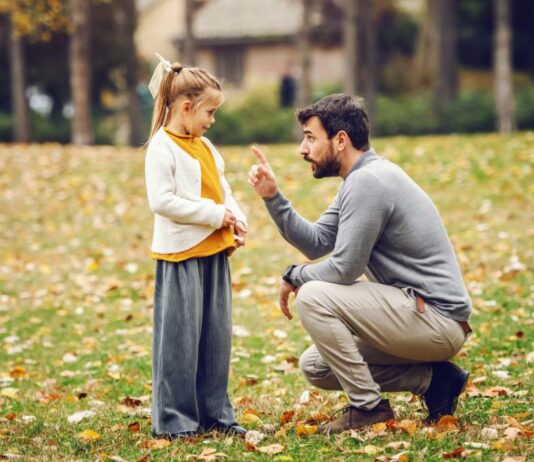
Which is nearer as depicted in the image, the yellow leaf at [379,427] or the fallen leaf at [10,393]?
the yellow leaf at [379,427]

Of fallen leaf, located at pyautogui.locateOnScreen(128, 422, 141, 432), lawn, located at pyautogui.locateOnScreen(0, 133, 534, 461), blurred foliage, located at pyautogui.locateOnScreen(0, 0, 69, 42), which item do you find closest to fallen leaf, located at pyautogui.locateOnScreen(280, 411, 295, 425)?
lawn, located at pyautogui.locateOnScreen(0, 133, 534, 461)

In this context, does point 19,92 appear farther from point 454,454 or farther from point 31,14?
point 454,454

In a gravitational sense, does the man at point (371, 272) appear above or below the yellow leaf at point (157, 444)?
above

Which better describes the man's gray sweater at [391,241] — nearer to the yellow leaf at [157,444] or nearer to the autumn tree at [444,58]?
the yellow leaf at [157,444]

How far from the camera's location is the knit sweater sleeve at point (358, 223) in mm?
4348

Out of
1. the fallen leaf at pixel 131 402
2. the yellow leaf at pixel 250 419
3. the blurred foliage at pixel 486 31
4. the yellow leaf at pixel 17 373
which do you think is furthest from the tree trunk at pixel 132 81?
the yellow leaf at pixel 250 419

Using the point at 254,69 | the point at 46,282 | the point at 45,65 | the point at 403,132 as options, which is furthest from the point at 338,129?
Answer: the point at 254,69

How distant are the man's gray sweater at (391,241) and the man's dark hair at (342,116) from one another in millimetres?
115

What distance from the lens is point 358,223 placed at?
4352mm

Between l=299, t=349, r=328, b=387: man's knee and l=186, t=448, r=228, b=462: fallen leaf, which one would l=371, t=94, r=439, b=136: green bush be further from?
l=186, t=448, r=228, b=462: fallen leaf

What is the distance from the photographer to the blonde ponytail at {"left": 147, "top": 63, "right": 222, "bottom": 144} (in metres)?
4.48

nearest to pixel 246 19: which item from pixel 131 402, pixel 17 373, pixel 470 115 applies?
pixel 470 115

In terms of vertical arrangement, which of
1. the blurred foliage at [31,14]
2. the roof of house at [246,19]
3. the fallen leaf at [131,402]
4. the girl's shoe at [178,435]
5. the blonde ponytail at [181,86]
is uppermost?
the roof of house at [246,19]

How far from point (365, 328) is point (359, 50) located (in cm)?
2386
